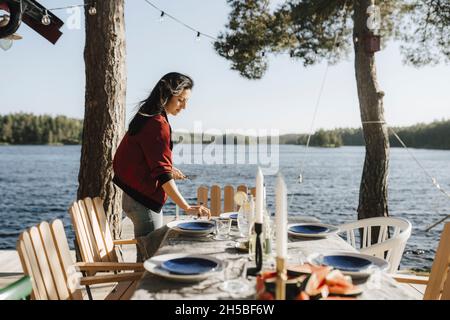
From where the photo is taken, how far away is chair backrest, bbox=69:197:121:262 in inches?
85.2

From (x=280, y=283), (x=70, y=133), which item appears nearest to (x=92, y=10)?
(x=280, y=283)

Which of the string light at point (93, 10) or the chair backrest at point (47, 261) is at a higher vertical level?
the string light at point (93, 10)

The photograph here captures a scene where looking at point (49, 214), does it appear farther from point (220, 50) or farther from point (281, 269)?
point (281, 269)

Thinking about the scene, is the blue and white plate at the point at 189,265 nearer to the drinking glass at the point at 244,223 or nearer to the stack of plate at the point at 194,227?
the drinking glass at the point at 244,223

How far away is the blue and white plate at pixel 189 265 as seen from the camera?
147 centimetres

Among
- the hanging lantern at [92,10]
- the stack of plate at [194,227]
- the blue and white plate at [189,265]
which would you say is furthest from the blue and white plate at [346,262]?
the hanging lantern at [92,10]

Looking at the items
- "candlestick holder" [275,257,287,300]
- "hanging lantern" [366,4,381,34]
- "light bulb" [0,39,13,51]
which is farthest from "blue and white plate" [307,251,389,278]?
"hanging lantern" [366,4,381,34]

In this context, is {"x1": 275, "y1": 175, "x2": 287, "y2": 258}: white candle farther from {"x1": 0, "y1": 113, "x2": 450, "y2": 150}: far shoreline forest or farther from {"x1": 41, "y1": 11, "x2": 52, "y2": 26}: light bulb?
{"x1": 0, "y1": 113, "x2": 450, "y2": 150}: far shoreline forest

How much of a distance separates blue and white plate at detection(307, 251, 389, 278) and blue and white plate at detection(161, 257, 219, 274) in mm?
358

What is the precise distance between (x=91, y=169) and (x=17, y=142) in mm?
67133

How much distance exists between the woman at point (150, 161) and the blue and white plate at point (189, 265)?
0.52 meters
